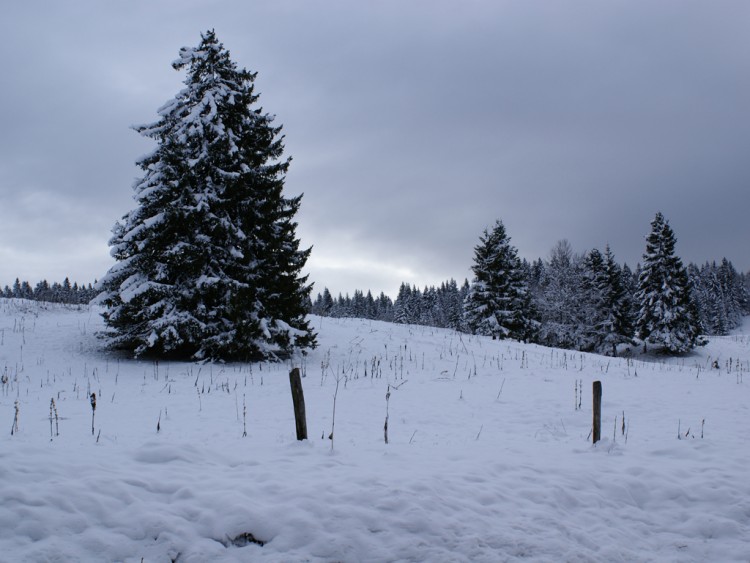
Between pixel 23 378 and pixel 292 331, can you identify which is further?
pixel 292 331

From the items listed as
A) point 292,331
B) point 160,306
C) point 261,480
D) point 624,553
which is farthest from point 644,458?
point 160,306

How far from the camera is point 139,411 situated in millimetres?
7949

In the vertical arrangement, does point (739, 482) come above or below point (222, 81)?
below

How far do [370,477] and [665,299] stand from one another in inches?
1645

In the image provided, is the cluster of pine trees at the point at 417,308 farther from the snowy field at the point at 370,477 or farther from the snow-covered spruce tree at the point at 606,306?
the snowy field at the point at 370,477

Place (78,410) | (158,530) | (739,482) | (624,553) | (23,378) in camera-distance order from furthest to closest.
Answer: (23,378)
(78,410)
(739,482)
(624,553)
(158,530)

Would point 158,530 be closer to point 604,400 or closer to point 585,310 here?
point 604,400

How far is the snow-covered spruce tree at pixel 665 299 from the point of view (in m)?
37.0


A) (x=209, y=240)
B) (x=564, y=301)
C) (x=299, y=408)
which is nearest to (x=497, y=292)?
(x=564, y=301)

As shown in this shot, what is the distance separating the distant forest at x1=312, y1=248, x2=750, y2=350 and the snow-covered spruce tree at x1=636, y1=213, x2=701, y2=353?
7.12ft

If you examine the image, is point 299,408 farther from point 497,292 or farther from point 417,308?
point 417,308

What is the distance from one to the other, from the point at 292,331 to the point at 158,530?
10.9m

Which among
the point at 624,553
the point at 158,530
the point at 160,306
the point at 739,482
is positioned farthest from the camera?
the point at 160,306

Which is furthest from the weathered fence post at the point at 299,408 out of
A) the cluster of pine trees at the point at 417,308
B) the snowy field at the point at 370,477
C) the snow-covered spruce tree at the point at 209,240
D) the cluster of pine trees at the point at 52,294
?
the cluster of pine trees at the point at 417,308
